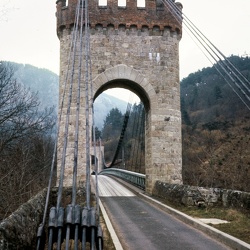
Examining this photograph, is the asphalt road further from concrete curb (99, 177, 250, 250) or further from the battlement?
the battlement

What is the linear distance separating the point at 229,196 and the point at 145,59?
5.94 metres

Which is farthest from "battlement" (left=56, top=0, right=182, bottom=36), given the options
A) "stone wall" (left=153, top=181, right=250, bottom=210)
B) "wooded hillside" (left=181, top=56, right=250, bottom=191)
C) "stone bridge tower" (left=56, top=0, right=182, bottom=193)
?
"wooded hillside" (left=181, top=56, right=250, bottom=191)

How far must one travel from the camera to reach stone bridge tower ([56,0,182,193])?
12.1 meters

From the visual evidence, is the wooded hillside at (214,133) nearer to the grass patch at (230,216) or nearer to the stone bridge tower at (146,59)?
the stone bridge tower at (146,59)

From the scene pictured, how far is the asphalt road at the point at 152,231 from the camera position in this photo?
19.2 ft

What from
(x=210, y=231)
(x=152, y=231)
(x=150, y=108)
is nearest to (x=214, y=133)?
(x=150, y=108)

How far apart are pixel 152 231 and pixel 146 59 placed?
22.7 ft

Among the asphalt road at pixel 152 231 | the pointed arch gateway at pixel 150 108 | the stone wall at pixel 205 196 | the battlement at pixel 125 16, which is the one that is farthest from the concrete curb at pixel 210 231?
the battlement at pixel 125 16

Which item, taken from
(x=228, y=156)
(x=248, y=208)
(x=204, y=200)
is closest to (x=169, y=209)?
(x=204, y=200)

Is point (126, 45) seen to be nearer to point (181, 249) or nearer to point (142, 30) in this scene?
point (142, 30)

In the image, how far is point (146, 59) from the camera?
12.4 meters

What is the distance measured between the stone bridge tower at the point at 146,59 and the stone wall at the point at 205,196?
1.59 metres

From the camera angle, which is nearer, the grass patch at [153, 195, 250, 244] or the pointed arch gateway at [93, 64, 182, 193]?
the grass patch at [153, 195, 250, 244]

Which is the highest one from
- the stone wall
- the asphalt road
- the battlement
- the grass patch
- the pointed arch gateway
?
the battlement
